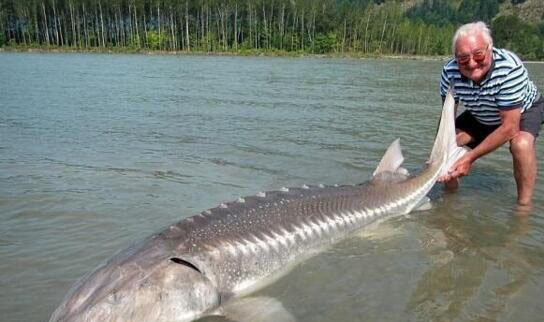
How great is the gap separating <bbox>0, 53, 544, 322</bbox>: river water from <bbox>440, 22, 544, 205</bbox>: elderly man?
18.6 inches

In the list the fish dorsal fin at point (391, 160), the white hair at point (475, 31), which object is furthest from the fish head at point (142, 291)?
the white hair at point (475, 31)

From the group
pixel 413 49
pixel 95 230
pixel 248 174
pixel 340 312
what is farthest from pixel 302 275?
pixel 413 49

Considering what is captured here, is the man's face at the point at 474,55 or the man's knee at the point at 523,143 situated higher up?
the man's face at the point at 474,55

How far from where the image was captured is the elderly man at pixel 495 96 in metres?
4.66

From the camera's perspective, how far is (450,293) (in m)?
3.50

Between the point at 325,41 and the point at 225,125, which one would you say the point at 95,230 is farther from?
the point at 325,41

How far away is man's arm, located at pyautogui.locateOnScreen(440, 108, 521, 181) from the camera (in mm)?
4895

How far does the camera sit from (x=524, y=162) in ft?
16.9

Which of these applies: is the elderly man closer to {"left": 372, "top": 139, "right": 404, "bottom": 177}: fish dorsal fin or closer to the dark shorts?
the dark shorts

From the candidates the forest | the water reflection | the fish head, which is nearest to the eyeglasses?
the water reflection

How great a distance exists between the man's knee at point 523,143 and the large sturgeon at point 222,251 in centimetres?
124

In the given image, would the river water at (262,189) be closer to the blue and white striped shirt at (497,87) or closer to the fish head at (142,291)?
the fish head at (142,291)

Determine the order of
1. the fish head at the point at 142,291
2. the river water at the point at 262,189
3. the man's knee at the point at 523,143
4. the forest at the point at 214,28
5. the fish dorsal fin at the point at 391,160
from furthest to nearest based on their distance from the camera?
the forest at the point at 214,28
the man's knee at the point at 523,143
the fish dorsal fin at the point at 391,160
the river water at the point at 262,189
the fish head at the point at 142,291

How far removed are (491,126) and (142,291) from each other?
4.34m
